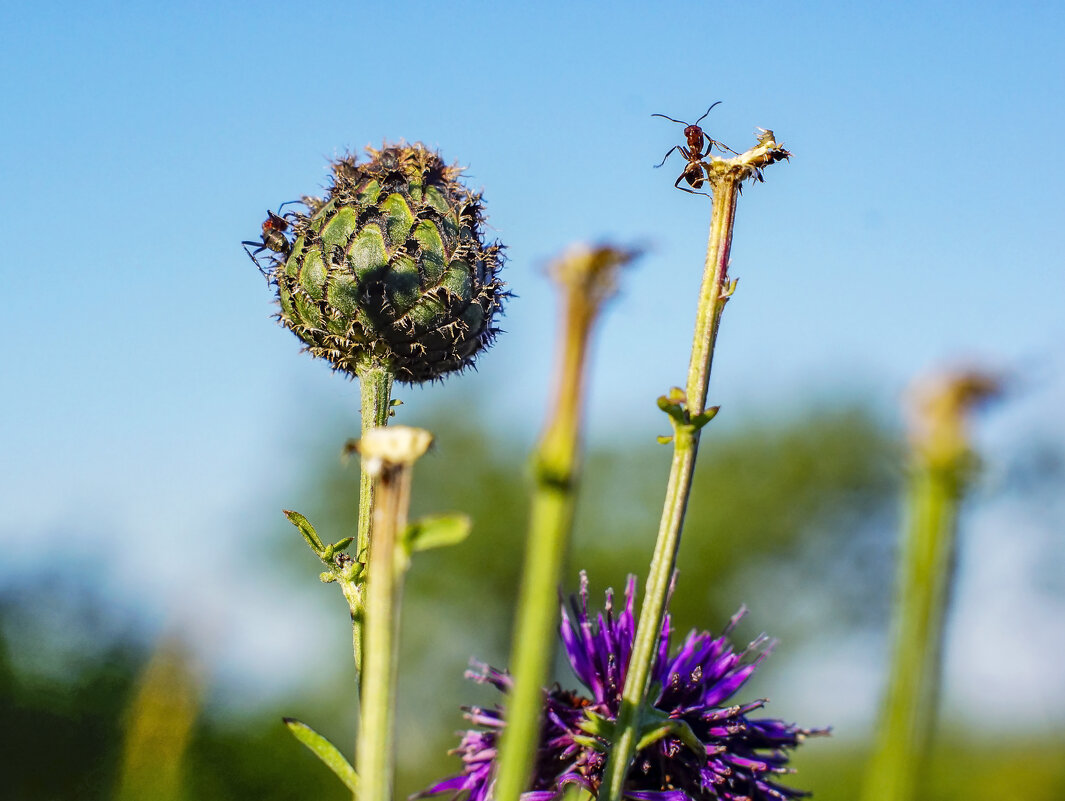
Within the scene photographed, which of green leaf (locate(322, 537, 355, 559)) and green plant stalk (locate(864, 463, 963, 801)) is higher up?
green leaf (locate(322, 537, 355, 559))

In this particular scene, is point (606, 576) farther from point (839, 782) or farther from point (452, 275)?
point (452, 275)

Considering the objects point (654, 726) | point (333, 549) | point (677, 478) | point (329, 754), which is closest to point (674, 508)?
point (677, 478)

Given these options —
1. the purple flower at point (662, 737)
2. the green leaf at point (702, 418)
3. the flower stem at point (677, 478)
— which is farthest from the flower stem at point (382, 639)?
the purple flower at point (662, 737)

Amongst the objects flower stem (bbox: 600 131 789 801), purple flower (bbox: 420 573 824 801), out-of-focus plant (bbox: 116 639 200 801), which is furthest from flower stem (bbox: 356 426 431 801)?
purple flower (bbox: 420 573 824 801)

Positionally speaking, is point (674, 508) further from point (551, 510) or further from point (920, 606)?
point (920, 606)

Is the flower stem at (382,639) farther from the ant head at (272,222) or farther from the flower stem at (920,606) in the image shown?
the ant head at (272,222)

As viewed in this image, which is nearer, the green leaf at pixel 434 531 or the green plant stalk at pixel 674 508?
the green leaf at pixel 434 531

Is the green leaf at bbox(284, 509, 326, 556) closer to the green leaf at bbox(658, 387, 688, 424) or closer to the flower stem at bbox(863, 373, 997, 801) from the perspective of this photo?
the green leaf at bbox(658, 387, 688, 424)
